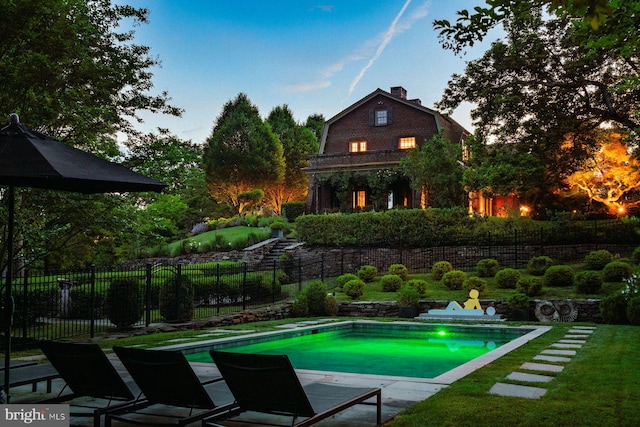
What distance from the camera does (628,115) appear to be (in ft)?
69.4

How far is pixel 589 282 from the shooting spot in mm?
18172

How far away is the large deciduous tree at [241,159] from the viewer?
2028 inches

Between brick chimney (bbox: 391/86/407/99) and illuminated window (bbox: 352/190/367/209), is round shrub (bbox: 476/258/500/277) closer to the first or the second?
illuminated window (bbox: 352/190/367/209)

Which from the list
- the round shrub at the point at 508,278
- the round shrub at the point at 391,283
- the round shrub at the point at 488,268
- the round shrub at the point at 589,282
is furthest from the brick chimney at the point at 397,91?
the round shrub at the point at 589,282

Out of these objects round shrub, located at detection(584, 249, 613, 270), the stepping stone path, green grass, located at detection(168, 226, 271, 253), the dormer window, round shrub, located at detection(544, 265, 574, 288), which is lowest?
the stepping stone path

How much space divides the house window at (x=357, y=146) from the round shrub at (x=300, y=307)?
22.0m

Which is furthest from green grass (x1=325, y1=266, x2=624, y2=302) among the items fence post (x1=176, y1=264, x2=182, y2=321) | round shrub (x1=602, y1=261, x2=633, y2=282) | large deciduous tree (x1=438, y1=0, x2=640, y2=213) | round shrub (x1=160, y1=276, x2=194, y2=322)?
fence post (x1=176, y1=264, x2=182, y2=321)

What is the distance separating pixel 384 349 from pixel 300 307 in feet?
18.3

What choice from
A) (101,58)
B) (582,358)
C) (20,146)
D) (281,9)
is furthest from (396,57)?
(20,146)

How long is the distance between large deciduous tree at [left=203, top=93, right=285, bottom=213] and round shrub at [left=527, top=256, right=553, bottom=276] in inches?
1281

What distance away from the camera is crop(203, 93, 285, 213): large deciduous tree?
51.5 m

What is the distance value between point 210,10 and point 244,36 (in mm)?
3144

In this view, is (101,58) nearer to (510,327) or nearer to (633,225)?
(510,327)

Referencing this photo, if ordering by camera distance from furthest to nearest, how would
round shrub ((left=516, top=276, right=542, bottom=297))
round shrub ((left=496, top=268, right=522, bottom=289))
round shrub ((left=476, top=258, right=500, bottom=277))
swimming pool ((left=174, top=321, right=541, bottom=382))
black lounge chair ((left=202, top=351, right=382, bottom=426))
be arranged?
round shrub ((left=476, top=258, right=500, bottom=277)) < round shrub ((left=496, top=268, right=522, bottom=289)) < round shrub ((left=516, top=276, right=542, bottom=297)) < swimming pool ((left=174, top=321, right=541, bottom=382)) < black lounge chair ((left=202, top=351, right=382, bottom=426))
